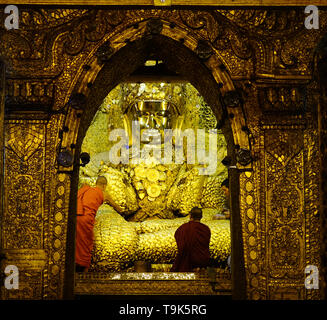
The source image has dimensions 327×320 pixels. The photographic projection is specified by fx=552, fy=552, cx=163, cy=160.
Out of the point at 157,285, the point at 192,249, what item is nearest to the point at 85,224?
the point at 192,249

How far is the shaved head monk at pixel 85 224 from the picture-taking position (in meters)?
6.48

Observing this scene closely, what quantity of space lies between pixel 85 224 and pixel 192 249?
1317 millimetres

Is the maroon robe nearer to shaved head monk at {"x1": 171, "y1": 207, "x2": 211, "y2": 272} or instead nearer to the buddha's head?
shaved head monk at {"x1": 171, "y1": 207, "x2": 211, "y2": 272}

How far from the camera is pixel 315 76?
4840 mm

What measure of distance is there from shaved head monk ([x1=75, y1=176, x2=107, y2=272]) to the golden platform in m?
0.76

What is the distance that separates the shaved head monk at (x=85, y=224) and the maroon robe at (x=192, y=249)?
3.44ft

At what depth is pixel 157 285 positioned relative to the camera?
5.46m

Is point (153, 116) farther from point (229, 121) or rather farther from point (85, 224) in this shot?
point (229, 121)

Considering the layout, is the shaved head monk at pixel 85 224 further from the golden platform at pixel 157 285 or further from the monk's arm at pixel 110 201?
the monk's arm at pixel 110 201

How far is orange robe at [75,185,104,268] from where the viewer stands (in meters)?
6.49

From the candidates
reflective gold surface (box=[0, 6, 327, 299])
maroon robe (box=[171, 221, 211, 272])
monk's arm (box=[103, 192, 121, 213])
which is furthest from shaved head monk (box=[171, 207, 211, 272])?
monk's arm (box=[103, 192, 121, 213])

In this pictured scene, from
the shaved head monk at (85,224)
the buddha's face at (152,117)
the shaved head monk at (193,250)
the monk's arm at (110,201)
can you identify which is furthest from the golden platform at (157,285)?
the buddha's face at (152,117)

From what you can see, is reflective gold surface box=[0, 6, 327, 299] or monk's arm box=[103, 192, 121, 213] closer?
reflective gold surface box=[0, 6, 327, 299]

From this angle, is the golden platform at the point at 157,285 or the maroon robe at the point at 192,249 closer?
the golden platform at the point at 157,285
